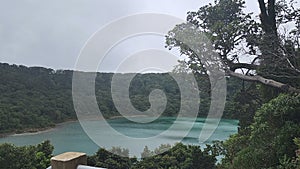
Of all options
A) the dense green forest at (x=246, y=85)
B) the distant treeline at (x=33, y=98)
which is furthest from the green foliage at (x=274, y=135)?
the distant treeline at (x=33, y=98)

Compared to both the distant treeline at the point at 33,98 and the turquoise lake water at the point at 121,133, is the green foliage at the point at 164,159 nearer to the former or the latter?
the turquoise lake water at the point at 121,133

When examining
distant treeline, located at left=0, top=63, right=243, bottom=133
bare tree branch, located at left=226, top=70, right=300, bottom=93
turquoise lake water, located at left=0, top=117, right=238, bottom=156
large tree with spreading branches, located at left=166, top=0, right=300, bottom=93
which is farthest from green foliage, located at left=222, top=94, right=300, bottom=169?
distant treeline, located at left=0, top=63, right=243, bottom=133

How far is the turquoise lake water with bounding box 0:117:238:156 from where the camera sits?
290 inches

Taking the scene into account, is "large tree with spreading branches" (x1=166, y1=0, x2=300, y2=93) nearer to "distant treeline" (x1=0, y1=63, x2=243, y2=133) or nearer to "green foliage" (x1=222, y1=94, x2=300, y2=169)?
"green foliage" (x1=222, y1=94, x2=300, y2=169)

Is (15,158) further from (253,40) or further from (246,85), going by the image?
(253,40)

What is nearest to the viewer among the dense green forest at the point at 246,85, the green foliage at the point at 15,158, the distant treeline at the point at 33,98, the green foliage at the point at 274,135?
the green foliage at the point at 274,135

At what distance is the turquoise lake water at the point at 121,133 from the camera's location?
24.2 ft

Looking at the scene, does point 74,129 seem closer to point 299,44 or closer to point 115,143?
point 115,143

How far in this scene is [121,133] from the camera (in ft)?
29.3

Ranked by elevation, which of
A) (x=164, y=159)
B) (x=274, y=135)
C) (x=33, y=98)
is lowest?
(x=164, y=159)

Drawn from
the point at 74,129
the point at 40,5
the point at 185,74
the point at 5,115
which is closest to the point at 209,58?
the point at 185,74

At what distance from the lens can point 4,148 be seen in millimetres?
6832

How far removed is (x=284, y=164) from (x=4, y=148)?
6.45 metres

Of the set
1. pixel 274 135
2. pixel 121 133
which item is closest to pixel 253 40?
pixel 274 135
